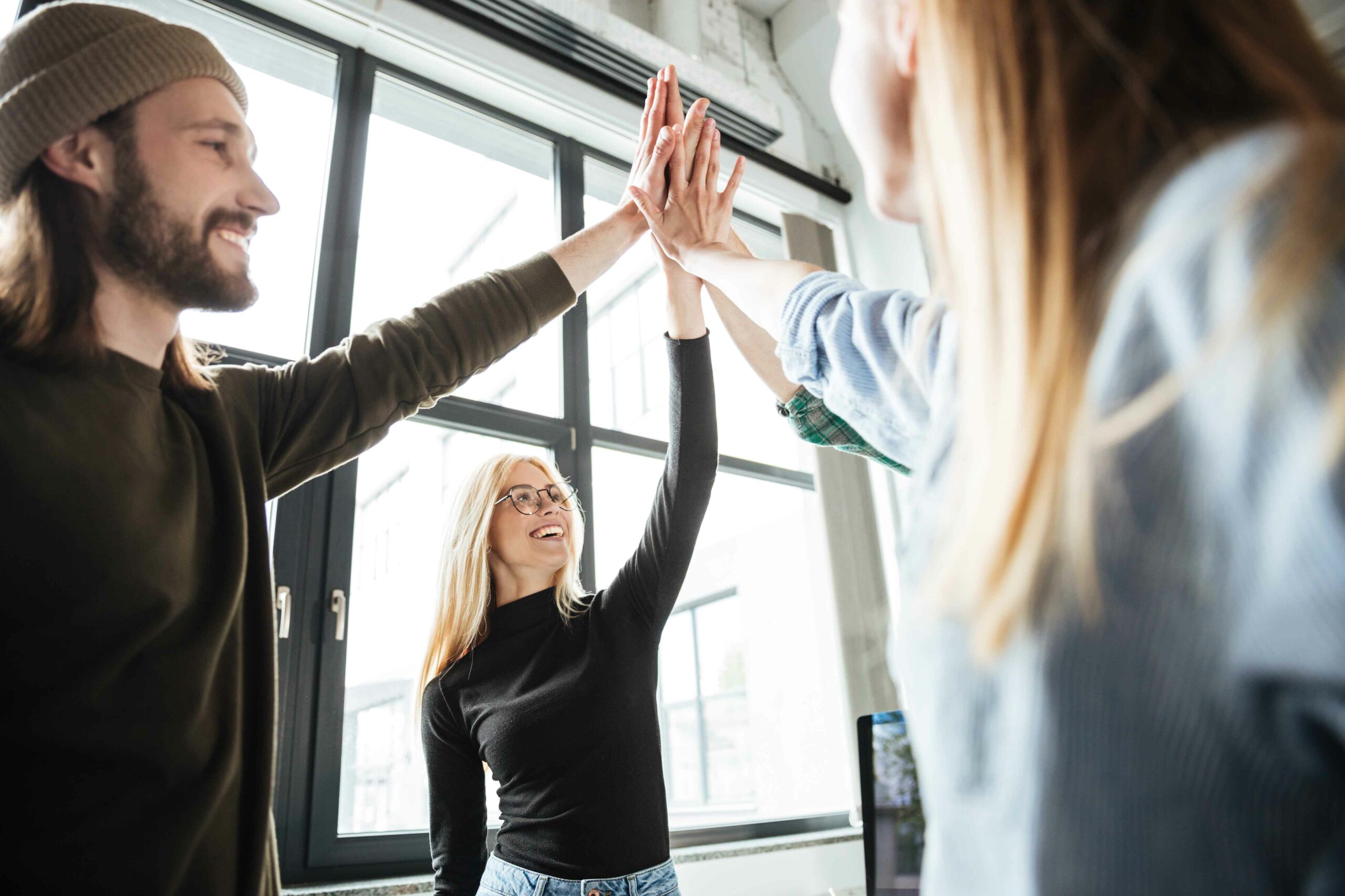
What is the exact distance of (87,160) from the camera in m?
1.04

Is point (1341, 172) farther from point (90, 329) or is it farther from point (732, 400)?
point (732, 400)

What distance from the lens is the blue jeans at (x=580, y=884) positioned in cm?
146

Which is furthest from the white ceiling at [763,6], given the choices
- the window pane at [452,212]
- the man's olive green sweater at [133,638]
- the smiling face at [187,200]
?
Result: the man's olive green sweater at [133,638]

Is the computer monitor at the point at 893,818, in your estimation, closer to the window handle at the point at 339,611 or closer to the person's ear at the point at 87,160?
the person's ear at the point at 87,160

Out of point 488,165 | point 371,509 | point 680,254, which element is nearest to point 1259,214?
point 680,254

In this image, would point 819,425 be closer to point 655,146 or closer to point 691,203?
→ point 691,203

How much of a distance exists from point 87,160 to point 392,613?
5.67 ft

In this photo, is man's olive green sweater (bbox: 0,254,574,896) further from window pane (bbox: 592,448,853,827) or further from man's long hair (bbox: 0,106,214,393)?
window pane (bbox: 592,448,853,827)

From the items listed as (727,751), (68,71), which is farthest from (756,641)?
(68,71)

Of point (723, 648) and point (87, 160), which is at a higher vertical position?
point (87, 160)

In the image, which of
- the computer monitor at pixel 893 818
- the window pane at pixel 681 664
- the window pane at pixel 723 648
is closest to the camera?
the computer monitor at pixel 893 818

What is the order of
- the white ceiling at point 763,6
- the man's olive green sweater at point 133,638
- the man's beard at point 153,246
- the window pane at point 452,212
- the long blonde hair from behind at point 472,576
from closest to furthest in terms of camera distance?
1. the man's olive green sweater at point 133,638
2. the man's beard at point 153,246
3. the long blonde hair from behind at point 472,576
4. the window pane at point 452,212
5. the white ceiling at point 763,6

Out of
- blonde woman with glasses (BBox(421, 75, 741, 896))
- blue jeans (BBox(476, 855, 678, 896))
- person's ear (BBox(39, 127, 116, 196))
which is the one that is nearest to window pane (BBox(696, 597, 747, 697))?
blonde woman with glasses (BBox(421, 75, 741, 896))

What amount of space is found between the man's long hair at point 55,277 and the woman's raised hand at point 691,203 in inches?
28.2
